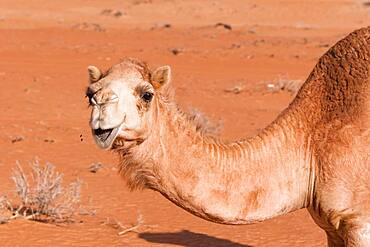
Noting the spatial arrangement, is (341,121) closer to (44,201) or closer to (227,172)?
(227,172)

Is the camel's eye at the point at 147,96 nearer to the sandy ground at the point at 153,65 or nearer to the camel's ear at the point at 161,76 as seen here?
the camel's ear at the point at 161,76

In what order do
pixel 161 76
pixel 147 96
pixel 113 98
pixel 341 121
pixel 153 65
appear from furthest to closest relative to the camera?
pixel 153 65
pixel 341 121
pixel 161 76
pixel 147 96
pixel 113 98

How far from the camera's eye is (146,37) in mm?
32500

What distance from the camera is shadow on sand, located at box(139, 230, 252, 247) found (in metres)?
8.02

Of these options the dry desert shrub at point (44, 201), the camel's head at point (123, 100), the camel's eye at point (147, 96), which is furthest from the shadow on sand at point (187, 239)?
the camel's eye at point (147, 96)

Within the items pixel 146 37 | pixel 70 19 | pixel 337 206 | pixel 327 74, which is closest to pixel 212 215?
pixel 337 206

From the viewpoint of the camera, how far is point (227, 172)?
5191mm

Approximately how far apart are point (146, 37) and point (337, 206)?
27664 millimetres

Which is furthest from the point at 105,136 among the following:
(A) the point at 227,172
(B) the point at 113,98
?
(A) the point at 227,172

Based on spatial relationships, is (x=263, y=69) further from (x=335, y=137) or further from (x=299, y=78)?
(x=335, y=137)

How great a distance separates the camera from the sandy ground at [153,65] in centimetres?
838

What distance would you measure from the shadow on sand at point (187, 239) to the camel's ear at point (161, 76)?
3.40 metres

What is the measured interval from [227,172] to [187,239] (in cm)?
310

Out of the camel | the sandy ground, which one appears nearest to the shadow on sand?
the sandy ground
